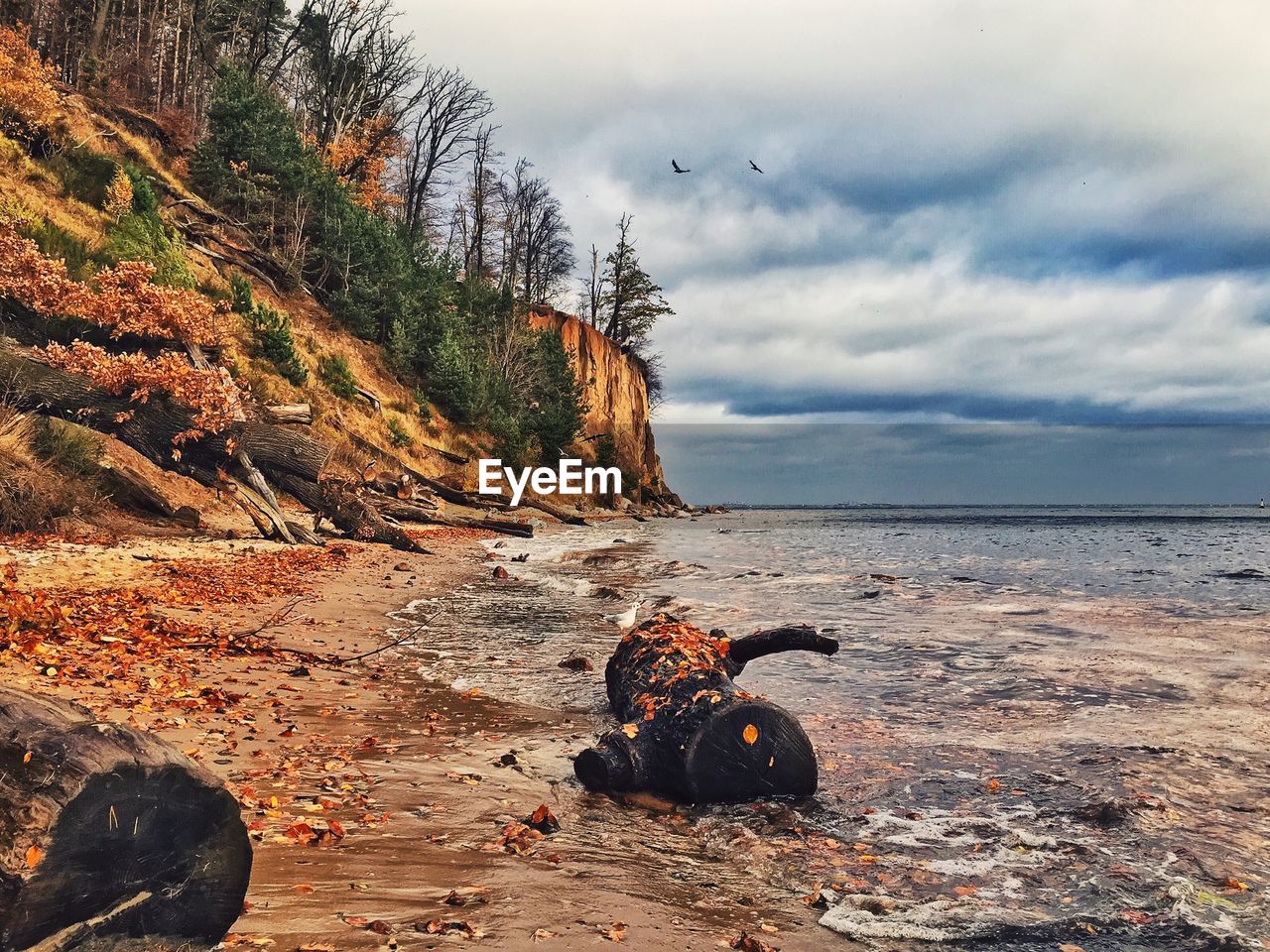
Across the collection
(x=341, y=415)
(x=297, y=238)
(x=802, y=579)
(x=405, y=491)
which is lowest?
(x=802, y=579)

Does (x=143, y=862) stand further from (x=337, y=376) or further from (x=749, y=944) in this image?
(x=337, y=376)

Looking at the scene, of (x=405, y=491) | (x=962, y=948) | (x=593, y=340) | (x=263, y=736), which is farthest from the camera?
(x=593, y=340)

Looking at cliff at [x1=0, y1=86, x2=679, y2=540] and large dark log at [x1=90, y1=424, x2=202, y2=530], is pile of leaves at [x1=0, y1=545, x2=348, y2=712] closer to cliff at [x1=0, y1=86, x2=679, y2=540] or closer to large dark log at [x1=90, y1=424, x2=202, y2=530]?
cliff at [x1=0, y1=86, x2=679, y2=540]

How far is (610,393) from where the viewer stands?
55.8 metres

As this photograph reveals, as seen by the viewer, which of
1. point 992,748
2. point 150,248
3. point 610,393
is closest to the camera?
point 992,748

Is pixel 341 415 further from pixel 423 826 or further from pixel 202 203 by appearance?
pixel 423 826

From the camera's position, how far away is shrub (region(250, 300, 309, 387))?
22.6 metres

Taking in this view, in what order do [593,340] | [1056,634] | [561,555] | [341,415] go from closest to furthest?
1. [1056,634]
2. [561,555]
3. [341,415]
4. [593,340]

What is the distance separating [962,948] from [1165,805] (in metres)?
2.05

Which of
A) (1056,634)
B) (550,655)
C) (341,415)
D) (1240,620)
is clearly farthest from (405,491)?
(1240,620)

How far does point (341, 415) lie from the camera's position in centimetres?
2422

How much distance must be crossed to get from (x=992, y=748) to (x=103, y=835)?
4900 mm

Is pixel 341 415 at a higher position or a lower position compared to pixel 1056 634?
higher

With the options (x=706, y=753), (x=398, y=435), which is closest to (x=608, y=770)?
(x=706, y=753)
